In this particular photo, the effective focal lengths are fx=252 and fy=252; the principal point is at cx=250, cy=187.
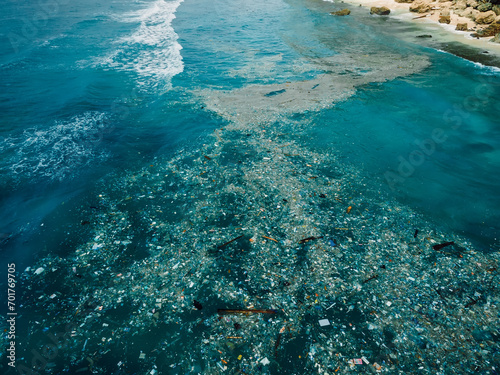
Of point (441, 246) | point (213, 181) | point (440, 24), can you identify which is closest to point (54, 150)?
point (213, 181)

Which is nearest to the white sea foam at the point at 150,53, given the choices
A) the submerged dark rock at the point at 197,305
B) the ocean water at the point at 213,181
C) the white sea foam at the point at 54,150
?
the ocean water at the point at 213,181

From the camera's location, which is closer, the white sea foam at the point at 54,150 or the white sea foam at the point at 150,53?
the white sea foam at the point at 54,150

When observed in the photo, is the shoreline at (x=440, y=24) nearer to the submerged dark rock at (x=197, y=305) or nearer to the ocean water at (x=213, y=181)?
the ocean water at (x=213, y=181)

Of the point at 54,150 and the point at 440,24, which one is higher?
the point at 440,24

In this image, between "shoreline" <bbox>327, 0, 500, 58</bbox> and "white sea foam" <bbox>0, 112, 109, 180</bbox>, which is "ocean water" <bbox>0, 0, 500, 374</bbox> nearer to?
"white sea foam" <bbox>0, 112, 109, 180</bbox>

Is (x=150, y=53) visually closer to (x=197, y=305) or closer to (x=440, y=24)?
(x=197, y=305)

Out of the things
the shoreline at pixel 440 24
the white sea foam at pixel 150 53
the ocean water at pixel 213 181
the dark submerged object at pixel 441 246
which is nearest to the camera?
the ocean water at pixel 213 181
